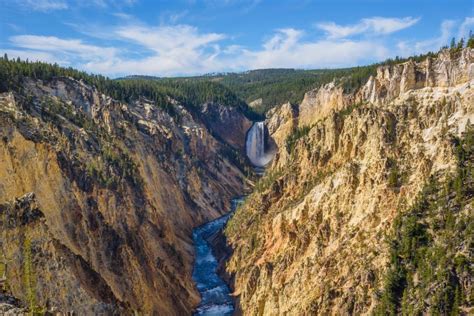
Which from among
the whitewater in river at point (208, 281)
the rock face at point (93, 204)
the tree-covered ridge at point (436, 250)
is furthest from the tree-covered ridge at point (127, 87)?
the tree-covered ridge at point (436, 250)

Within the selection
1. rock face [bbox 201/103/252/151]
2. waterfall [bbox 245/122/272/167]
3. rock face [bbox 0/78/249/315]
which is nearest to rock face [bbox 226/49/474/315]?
rock face [bbox 0/78/249/315]

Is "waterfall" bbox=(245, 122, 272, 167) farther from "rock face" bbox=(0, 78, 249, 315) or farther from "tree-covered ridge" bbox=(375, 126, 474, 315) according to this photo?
"tree-covered ridge" bbox=(375, 126, 474, 315)

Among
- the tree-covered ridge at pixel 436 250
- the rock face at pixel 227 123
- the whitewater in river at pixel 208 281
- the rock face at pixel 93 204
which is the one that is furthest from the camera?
the rock face at pixel 227 123

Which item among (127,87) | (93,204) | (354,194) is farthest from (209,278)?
(127,87)

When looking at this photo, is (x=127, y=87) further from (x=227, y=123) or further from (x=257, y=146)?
(x=257, y=146)

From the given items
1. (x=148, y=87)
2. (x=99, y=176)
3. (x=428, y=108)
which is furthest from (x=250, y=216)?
(x=148, y=87)

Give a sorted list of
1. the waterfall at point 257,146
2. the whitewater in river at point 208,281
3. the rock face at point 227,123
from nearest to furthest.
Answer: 1. the whitewater in river at point 208,281
2. the waterfall at point 257,146
3. the rock face at point 227,123

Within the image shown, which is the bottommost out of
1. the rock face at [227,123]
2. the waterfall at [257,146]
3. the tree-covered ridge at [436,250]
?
the tree-covered ridge at [436,250]

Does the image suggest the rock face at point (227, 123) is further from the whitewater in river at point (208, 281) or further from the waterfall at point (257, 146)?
the whitewater in river at point (208, 281)
